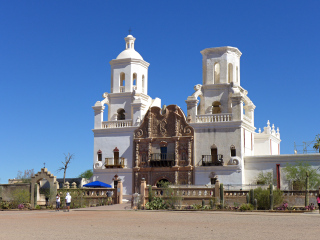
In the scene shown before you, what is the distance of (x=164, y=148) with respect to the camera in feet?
165

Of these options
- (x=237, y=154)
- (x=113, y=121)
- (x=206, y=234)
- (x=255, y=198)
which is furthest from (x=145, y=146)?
(x=206, y=234)

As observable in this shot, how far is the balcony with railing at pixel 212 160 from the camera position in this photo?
47.3 m

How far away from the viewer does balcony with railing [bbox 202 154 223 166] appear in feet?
155

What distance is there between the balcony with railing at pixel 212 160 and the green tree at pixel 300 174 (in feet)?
19.0

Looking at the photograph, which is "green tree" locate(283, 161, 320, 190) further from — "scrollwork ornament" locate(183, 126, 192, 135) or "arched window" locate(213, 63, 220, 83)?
"arched window" locate(213, 63, 220, 83)

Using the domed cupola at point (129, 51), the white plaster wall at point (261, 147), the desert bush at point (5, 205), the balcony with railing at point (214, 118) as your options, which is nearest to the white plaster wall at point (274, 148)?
the white plaster wall at point (261, 147)

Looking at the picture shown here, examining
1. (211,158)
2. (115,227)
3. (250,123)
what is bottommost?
(115,227)

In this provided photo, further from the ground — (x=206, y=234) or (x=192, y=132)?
(x=192, y=132)

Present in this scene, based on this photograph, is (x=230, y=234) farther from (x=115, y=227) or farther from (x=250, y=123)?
(x=250, y=123)

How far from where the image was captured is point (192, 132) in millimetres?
48906

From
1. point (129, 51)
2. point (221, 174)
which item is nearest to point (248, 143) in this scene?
point (221, 174)

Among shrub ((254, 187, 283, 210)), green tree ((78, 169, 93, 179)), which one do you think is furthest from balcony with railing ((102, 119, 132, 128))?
green tree ((78, 169, 93, 179))

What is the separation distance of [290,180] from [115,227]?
2812 cm

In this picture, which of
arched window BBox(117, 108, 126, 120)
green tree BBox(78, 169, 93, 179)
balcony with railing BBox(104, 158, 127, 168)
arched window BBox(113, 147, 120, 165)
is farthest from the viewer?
green tree BBox(78, 169, 93, 179)
